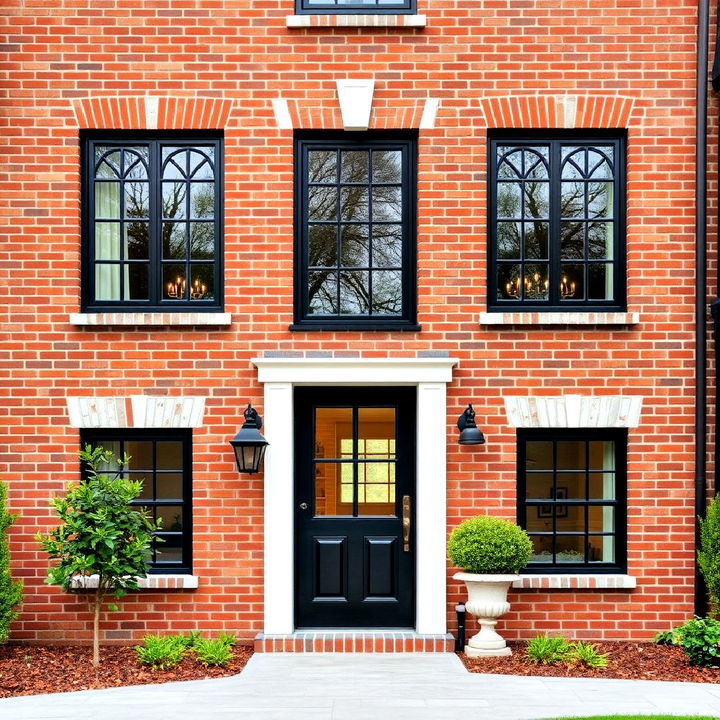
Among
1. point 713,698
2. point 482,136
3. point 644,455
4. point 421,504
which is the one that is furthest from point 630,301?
point 713,698

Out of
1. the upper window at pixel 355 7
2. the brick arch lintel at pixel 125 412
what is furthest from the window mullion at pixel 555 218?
A: the brick arch lintel at pixel 125 412

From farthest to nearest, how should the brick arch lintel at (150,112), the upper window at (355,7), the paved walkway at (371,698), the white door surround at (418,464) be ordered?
the upper window at (355,7) → the brick arch lintel at (150,112) → the white door surround at (418,464) → the paved walkway at (371,698)

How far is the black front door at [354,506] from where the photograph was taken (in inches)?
344

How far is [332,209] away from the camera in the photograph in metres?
8.91

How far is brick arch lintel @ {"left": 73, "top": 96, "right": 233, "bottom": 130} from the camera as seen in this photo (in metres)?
8.68

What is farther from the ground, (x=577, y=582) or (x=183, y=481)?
(x=183, y=481)

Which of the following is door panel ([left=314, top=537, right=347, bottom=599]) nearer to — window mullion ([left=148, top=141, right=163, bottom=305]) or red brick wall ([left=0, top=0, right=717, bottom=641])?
red brick wall ([left=0, top=0, right=717, bottom=641])

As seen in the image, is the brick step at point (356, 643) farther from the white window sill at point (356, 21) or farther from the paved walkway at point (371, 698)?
the white window sill at point (356, 21)

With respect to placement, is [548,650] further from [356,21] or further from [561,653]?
[356,21]

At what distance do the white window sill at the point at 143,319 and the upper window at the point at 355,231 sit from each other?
3.06ft

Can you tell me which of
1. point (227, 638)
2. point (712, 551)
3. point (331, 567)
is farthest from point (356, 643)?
point (712, 551)

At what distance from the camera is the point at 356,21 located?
28.5ft

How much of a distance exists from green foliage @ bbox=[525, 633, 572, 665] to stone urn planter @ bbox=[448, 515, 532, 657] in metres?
0.25

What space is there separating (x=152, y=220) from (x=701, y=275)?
5.37m
